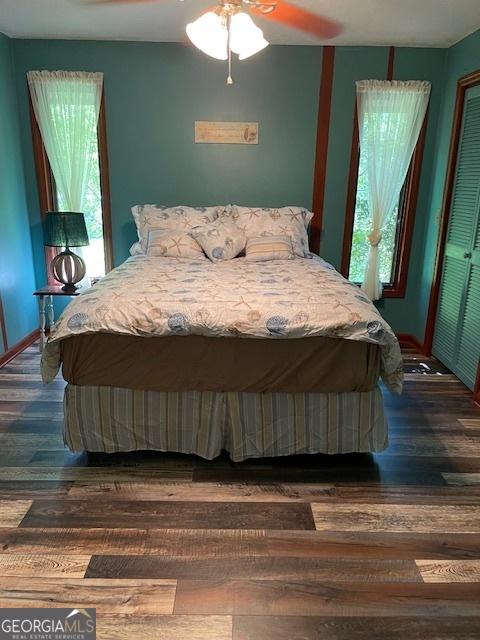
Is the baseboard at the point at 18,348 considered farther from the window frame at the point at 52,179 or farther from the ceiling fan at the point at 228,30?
the ceiling fan at the point at 228,30

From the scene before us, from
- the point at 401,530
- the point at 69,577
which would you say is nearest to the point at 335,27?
the point at 401,530

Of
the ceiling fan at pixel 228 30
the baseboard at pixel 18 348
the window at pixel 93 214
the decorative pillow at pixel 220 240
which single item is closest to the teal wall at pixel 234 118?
the window at pixel 93 214

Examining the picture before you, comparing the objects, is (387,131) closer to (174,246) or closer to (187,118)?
(187,118)

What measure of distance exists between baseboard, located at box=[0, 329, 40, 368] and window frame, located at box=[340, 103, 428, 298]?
271 centimetres

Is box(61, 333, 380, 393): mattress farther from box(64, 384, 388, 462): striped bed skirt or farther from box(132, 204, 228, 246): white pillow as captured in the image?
box(132, 204, 228, 246): white pillow

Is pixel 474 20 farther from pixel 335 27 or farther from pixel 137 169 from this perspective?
pixel 137 169

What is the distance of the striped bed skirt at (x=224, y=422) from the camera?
7.21ft

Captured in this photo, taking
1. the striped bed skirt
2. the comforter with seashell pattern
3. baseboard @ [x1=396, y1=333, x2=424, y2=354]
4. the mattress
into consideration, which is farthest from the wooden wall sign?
the striped bed skirt

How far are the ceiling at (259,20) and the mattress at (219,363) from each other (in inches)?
79.7

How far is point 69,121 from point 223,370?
265 centimetres

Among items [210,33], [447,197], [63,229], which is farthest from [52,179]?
[447,197]

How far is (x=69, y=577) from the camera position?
5.36ft

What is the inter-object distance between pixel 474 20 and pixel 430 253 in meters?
1.60

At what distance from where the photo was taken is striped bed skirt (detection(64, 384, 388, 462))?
2.20 metres
